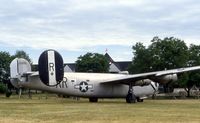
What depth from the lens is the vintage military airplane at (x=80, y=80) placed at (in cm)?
3994

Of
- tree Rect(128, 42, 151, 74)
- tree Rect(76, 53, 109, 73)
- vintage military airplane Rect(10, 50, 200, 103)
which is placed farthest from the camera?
tree Rect(76, 53, 109, 73)

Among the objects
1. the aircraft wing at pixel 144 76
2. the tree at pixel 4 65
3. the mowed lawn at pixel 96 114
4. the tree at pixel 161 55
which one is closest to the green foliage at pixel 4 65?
the tree at pixel 4 65

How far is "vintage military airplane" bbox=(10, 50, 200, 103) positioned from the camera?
3994cm

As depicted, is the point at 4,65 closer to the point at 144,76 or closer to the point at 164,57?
the point at 164,57

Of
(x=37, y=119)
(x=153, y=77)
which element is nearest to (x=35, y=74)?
(x=153, y=77)

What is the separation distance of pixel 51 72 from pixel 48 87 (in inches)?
105

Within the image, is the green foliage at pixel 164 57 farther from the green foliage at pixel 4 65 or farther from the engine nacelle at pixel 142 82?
the green foliage at pixel 4 65

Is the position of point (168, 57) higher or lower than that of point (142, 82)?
higher

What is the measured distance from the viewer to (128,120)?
2189 centimetres

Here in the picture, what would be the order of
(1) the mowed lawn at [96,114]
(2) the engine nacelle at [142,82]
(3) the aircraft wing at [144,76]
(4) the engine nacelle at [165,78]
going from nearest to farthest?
1. (1) the mowed lawn at [96,114]
2. (3) the aircraft wing at [144,76]
3. (4) the engine nacelle at [165,78]
4. (2) the engine nacelle at [142,82]

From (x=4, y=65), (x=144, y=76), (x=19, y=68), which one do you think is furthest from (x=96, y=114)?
(x=4, y=65)

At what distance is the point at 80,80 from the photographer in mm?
44219

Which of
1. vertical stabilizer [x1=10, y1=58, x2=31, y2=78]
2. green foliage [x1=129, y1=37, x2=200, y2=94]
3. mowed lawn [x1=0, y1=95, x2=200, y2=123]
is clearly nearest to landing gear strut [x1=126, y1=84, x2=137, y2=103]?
vertical stabilizer [x1=10, y1=58, x2=31, y2=78]

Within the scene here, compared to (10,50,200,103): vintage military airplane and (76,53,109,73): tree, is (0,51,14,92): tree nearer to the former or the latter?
(76,53,109,73): tree
